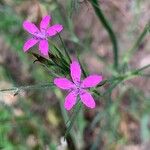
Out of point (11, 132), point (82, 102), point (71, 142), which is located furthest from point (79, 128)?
point (82, 102)

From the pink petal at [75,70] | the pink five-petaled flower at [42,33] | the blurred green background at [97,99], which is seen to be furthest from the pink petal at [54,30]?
the blurred green background at [97,99]

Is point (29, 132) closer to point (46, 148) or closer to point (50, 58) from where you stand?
point (46, 148)

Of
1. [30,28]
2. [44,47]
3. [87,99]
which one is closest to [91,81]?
[87,99]

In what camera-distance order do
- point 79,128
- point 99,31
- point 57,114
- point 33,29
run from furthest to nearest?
point 99,31, point 57,114, point 79,128, point 33,29

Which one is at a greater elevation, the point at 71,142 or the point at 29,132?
the point at 29,132

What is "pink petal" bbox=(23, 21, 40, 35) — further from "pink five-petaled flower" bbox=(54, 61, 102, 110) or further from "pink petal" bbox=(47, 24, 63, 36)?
"pink five-petaled flower" bbox=(54, 61, 102, 110)

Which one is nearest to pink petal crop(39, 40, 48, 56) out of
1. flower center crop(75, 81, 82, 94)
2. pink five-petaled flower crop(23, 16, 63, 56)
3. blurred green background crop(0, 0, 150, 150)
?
pink five-petaled flower crop(23, 16, 63, 56)

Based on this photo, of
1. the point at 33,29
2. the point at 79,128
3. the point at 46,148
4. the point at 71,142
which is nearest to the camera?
the point at 33,29

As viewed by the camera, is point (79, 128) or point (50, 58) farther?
point (79, 128)
